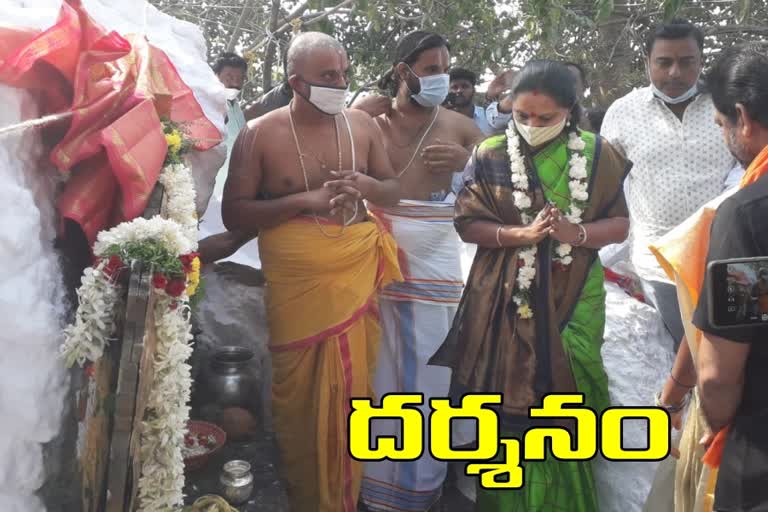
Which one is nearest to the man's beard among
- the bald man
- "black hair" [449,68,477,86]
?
the bald man

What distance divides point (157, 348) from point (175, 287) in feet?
0.79

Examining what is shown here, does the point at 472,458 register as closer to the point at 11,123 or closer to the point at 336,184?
the point at 336,184

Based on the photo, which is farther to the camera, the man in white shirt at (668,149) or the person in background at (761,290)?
the man in white shirt at (668,149)

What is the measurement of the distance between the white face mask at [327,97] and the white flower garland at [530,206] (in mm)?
786

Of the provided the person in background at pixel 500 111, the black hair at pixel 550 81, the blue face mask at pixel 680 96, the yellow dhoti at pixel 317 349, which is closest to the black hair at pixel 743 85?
the black hair at pixel 550 81

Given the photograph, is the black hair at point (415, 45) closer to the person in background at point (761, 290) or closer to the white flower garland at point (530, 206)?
the white flower garland at point (530, 206)

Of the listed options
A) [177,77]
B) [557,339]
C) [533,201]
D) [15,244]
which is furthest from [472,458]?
[15,244]

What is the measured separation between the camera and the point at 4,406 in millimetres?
1526

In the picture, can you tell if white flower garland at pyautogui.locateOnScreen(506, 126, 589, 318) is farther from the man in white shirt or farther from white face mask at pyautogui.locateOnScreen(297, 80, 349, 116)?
white face mask at pyautogui.locateOnScreen(297, 80, 349, 116)

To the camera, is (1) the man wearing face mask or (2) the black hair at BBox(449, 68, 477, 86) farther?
(2) the black hair at BBox(449, 68, 477, 86)

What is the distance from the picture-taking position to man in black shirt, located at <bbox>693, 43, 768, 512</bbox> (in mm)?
1579

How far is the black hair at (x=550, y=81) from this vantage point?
280 centimetres

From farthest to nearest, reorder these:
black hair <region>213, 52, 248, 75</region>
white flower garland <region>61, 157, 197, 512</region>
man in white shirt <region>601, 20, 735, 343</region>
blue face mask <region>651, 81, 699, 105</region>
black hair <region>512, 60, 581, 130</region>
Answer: black hair <region>213, 52, 248, 75</region> < blue face mask <region>651, 81, 699, 105</region> < man in white shirt <region>601, 20, 735, 343</region> < black hair <region>512, 60, 581, 130</region> < white flower garland <region>61, 157, 197, 512</region>

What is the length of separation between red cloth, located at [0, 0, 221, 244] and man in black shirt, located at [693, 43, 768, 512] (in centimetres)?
151
